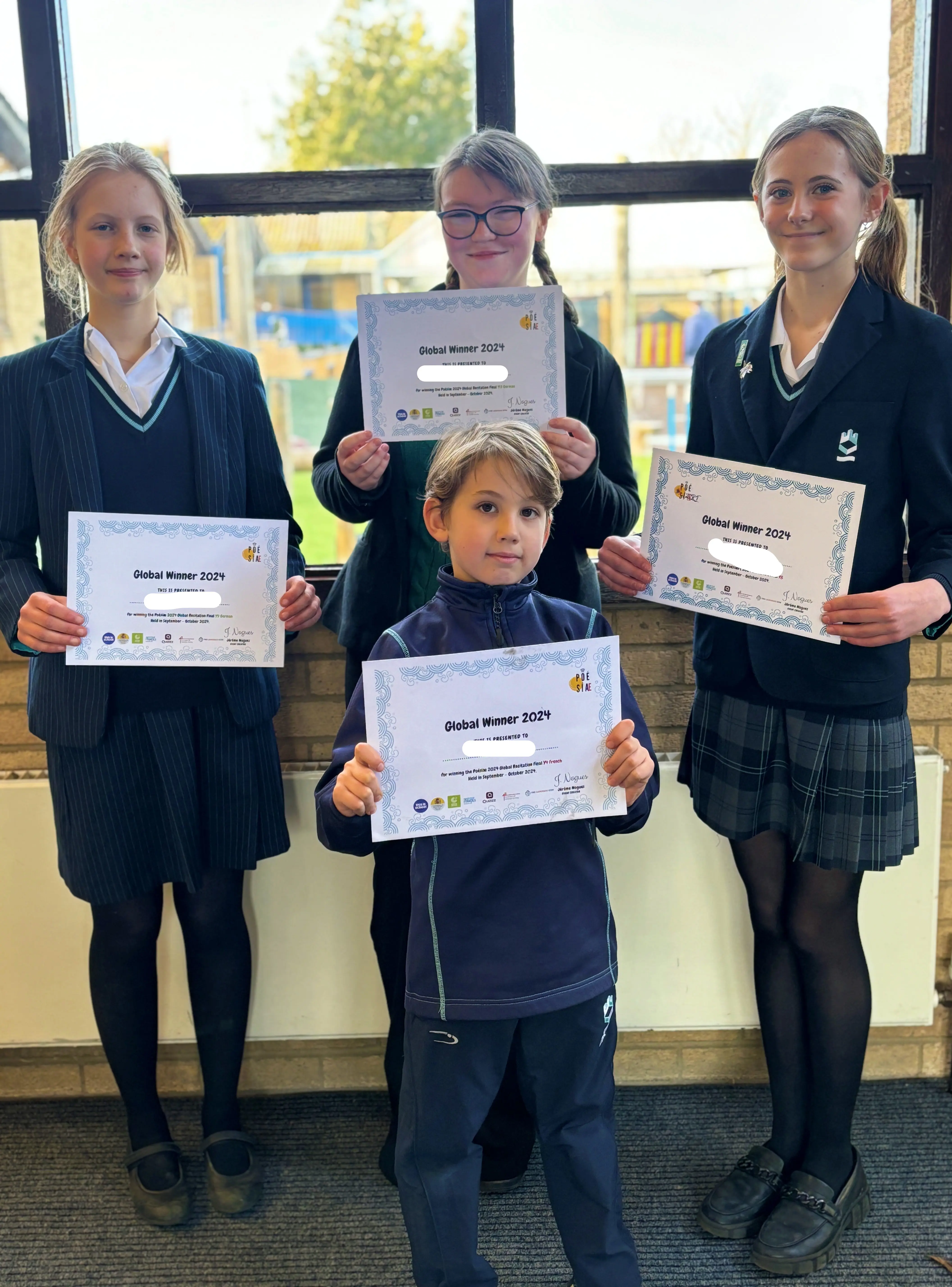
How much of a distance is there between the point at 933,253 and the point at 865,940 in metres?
1.42

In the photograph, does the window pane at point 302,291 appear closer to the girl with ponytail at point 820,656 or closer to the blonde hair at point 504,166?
the blonde hair at point 504,166

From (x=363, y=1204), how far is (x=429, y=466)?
1393 mm

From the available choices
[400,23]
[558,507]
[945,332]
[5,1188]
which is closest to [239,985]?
[5,1188]

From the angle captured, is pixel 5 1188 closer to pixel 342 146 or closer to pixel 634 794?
pixel 634 794

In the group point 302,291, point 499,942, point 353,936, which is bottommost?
point 353,936

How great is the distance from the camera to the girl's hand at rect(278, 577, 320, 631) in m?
1.64

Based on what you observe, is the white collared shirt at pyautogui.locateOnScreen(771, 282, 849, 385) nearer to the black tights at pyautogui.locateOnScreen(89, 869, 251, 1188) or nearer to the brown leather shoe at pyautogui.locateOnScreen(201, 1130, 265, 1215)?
the black tights at pyautogui.locateOnScreen(89, 869, 251, 1188)

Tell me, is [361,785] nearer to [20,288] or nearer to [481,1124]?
[481,1124]

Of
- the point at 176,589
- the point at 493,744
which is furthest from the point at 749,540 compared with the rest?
the point at 176,589

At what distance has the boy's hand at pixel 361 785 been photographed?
1.27m

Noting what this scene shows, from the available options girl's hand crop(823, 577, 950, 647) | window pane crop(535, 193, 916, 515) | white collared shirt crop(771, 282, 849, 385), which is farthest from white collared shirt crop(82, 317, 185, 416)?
girl's hand crop(823, 577, 950, 647)

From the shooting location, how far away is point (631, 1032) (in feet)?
7.32

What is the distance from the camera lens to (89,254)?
1579mm

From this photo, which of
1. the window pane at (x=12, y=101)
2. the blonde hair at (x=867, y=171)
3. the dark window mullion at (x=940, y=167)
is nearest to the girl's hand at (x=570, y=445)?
the blonde hair at (x=867, y=171)
